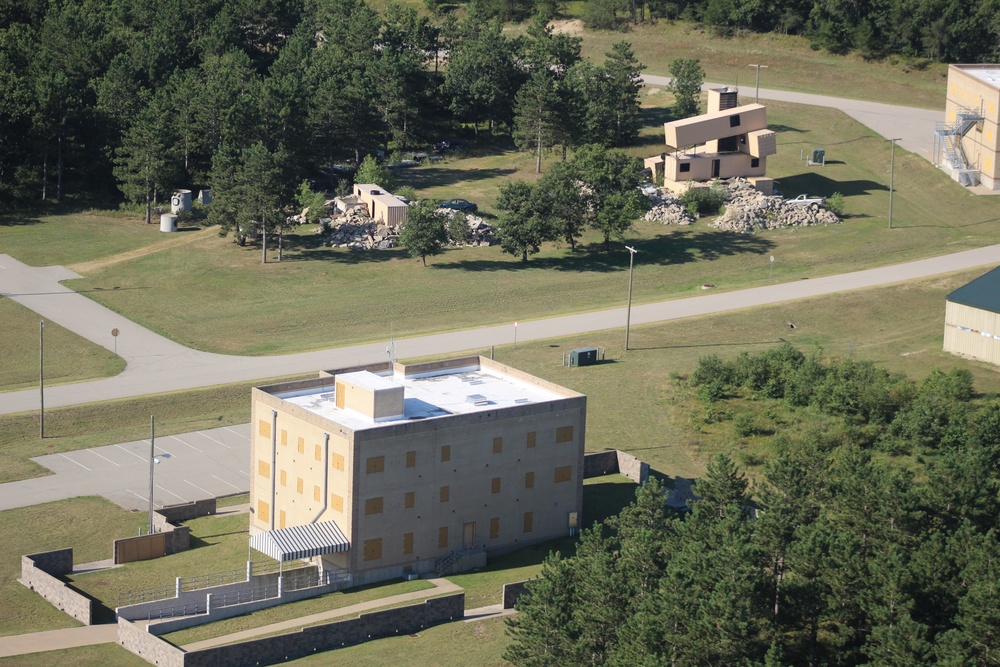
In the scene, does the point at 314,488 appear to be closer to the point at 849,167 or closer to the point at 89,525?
the point at 89,525

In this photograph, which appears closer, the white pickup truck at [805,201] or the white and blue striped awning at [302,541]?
the white and blue striped awning at [302,541]

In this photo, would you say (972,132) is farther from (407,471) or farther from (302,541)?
(302,541)

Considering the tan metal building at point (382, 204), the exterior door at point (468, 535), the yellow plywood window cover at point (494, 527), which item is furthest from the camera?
the tan metal building at point (382, 204)

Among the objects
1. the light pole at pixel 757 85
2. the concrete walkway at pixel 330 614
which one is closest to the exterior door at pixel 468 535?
the concrete walkway at pixel 330 614

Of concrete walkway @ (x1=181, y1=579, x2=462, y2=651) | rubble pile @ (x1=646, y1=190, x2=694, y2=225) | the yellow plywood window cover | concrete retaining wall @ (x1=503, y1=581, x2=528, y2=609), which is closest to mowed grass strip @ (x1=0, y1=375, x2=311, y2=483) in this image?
the yellow plywood window cover

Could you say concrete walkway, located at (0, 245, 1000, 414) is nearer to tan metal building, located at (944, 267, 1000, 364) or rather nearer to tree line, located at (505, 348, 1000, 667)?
tan metal building, located at (944, 267, 1000, 364)

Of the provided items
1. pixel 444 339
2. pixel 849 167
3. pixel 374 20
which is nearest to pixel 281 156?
pixel 444 339

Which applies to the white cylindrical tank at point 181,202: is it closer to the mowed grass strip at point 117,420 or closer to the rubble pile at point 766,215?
the mowed grass strip at point 117,420
